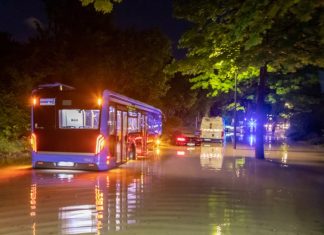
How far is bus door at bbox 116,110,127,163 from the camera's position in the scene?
20984 millimetres

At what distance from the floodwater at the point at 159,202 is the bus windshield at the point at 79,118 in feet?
5.87

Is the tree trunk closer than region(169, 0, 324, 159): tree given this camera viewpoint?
No

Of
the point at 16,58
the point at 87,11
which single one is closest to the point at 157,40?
the point at 87,11

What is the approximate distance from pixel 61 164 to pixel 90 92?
9.58 ft

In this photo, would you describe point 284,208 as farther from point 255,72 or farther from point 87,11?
point 87,11

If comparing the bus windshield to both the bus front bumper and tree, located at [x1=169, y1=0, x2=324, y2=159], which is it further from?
tree, located at [x1=169, y1=0, x2=324, y2=159]

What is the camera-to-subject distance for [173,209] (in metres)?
11.7

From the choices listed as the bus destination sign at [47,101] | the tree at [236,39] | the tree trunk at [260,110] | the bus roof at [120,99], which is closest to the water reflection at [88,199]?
the bus destination sign at [47,101]

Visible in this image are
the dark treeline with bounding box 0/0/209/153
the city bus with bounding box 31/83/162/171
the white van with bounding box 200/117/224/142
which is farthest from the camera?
the white van with bounding box 200/117/224/142

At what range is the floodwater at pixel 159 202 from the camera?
32.3 ft

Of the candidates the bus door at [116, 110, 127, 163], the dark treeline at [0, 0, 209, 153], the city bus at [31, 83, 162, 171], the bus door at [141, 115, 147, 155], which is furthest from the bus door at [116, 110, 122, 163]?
the dark treeline at [0, 0, 209, 153]

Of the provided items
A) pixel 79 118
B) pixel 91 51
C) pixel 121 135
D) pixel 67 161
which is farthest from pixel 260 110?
pixel 91 51

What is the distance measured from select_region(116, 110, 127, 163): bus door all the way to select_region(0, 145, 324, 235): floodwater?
121 cm

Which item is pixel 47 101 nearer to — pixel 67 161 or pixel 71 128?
pixel 71 128
